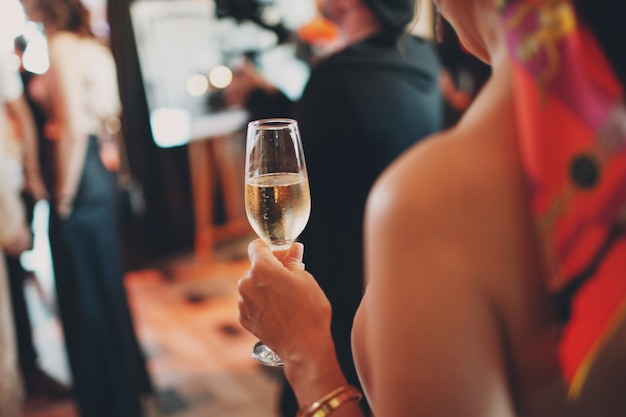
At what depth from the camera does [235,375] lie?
2863 mm

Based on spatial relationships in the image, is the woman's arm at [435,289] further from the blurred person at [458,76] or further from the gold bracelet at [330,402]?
the blurred person at [458,76]

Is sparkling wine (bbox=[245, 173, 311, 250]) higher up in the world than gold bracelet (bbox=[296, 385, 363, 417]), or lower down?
higher up

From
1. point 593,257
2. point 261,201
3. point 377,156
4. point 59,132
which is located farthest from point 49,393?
point 593,257

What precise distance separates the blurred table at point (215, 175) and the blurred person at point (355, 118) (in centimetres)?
263

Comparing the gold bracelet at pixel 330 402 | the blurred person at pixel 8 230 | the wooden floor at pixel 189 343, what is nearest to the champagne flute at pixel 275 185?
the gold bracelet at pixel 330 402

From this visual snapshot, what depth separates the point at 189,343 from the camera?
10.5 ft

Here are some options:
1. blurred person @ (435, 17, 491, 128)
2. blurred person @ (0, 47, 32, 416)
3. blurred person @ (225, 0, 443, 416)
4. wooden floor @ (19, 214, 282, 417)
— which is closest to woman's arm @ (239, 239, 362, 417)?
blurred person @ (225, 0, 443, 416)

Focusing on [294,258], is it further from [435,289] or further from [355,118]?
[355,118]

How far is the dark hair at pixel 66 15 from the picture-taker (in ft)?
7.62

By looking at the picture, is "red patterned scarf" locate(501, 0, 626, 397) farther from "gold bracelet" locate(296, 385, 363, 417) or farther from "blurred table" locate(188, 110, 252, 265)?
"blurred table" locate(188, 110, 252, 265)

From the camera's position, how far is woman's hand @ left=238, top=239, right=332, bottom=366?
825mm

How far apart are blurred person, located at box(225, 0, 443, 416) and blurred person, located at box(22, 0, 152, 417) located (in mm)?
1098

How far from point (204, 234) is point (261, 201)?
137 inches

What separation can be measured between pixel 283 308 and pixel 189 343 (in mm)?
2508
